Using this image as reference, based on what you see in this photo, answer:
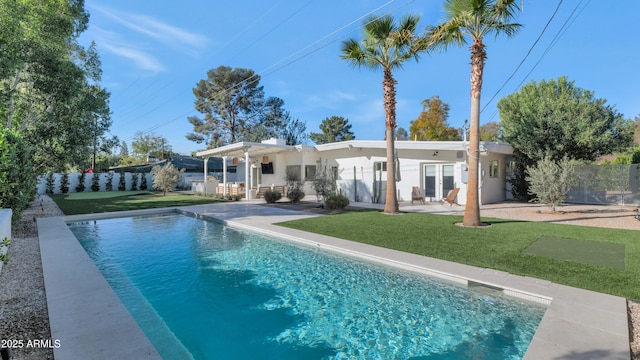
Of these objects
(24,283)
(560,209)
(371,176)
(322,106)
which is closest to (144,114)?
(322,106)

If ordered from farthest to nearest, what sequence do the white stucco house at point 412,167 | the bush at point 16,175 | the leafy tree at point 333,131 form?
the leafy tree at point 333,131, the white stucco house at point 412,167, the bush at point 16,175

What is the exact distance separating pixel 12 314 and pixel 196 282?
96.1 inches

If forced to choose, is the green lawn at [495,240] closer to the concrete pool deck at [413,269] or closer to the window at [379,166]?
the concrete pool deck at [413,269]

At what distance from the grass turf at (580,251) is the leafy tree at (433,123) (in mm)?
25241

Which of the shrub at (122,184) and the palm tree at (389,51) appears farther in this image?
the shrub at (122,184)

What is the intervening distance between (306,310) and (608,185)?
17700 millimetres

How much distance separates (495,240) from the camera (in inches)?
293

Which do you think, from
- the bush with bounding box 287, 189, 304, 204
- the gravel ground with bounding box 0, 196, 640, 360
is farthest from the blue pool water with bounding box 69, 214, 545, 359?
the bush with bounding box 287, 189, 304, 204

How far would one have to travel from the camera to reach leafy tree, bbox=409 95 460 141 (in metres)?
31.5

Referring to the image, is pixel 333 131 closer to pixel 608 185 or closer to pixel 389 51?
pixel 608 185

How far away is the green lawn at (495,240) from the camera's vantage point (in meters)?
4.91

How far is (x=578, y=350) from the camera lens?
2961mm

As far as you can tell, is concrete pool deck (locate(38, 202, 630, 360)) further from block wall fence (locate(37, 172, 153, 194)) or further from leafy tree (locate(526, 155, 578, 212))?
block wall fence (locate(37, 172, 153, 194))

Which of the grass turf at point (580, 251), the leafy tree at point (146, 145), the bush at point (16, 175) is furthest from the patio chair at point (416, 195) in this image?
the leafy tree at point (146, 145)
